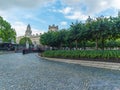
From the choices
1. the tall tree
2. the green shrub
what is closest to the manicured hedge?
the green shrub

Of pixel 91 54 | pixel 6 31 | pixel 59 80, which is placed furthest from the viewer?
pixel 6 31

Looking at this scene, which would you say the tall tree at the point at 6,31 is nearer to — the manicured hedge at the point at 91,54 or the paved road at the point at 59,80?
the manicured hedge at the point at 91,54

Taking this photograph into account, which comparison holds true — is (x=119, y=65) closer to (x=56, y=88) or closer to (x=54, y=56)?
(x=56, y=88)

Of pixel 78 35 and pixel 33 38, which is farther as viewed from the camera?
pixel 33 38

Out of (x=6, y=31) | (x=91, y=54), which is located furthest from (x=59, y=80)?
(x=6, y=31)

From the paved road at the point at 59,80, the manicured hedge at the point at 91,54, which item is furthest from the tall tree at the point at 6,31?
the paved road at the point at 59,80

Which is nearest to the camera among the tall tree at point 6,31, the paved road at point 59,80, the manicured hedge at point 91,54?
the paved road at point 59,80

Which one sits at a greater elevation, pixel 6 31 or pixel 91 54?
pixel 6 31

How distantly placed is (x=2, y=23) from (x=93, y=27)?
43.9 m

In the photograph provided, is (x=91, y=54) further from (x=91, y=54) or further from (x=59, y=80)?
(x=59, y=80)

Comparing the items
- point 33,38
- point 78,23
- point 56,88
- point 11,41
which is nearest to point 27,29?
point 33,38

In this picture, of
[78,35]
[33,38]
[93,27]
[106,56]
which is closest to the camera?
[106,56]

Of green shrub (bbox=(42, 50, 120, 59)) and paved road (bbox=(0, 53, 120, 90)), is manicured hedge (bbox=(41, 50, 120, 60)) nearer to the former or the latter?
green shrub (bbox=(42, 50, 120, 59))

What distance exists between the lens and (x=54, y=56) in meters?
29.9
